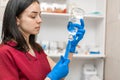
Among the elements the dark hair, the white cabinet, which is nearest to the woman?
the dark hair

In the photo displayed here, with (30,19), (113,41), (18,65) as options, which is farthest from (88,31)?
(18,65)

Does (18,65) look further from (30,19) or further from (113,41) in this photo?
(113,41)

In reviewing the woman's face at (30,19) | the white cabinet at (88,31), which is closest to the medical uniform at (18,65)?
the woman's face at (30,19)

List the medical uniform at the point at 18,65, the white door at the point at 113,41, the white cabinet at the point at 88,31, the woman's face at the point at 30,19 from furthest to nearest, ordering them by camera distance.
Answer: the white cabinet at the point at 88,31 → the white door at the point at 113,41 → the woman's face at the point at 30,19 → the medical uniform at the point at 18,65

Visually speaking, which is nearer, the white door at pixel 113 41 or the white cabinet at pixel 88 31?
the white door at pixel 113 41

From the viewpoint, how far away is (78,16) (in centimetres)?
128

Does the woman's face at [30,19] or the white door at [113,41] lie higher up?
the woman's face at [30,19]

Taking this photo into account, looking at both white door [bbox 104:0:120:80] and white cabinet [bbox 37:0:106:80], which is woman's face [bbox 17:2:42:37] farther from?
white door [bbox 104:0:120:80]

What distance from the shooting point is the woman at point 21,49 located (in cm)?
114

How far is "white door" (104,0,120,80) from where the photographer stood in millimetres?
1867

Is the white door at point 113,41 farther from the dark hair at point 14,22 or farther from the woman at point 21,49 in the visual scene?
the dark hair at point 14,22

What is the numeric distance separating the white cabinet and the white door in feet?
0.22

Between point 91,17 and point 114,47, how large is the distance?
392 millimetres

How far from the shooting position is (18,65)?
1.16 metres
